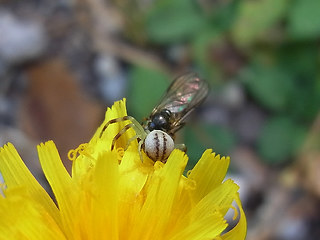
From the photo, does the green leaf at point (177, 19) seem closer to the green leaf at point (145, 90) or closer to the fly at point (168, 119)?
Result: the green leaf at point (145, 90)

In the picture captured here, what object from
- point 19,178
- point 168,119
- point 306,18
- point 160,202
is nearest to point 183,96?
point 168,119

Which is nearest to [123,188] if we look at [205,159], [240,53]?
[205,159]

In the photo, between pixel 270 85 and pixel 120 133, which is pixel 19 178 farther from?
pixel 270 85

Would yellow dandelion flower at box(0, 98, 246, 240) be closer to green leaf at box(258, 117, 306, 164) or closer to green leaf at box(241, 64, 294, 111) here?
green leaf at box(258, 117, 306, 164)

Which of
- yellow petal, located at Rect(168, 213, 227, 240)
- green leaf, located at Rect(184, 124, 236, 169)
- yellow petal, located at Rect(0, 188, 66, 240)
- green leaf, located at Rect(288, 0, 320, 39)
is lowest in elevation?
yellow petal, located at Rect(168, 213, 227, 240)

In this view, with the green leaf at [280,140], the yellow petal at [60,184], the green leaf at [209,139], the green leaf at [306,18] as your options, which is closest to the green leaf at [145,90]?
the green leaf at [209,139]

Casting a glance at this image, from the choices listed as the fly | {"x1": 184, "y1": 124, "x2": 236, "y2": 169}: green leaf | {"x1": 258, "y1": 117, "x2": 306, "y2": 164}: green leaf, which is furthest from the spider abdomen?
{"x1": 258, "y1": 117, "x2": 306, "y2": 164}: green leaf
